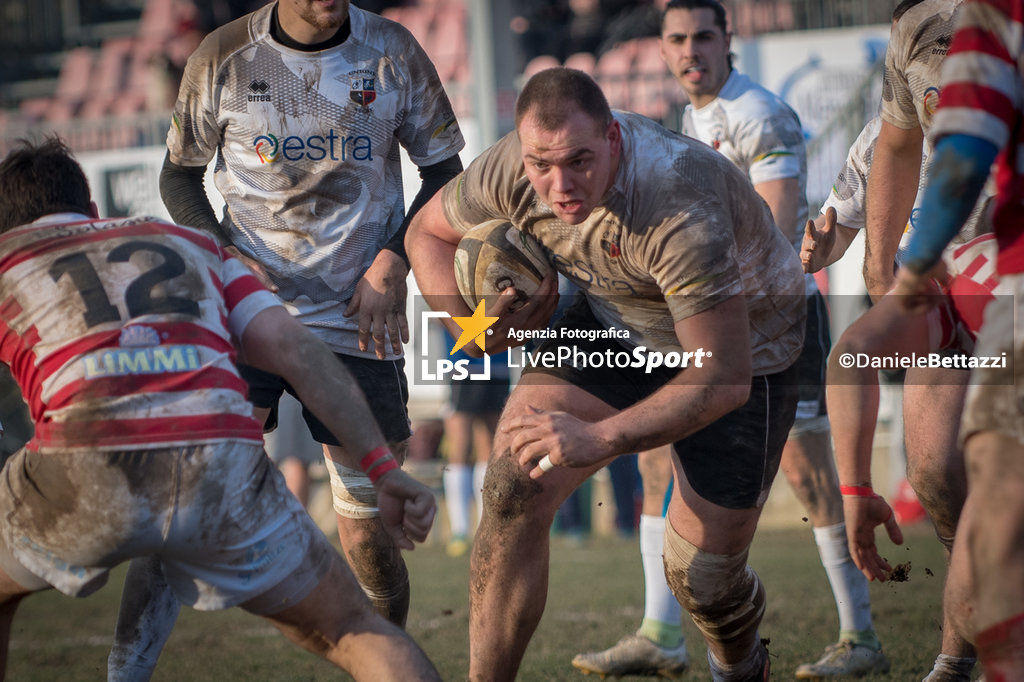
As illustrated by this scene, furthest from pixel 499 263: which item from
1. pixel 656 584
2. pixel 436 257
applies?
pixel 656 584

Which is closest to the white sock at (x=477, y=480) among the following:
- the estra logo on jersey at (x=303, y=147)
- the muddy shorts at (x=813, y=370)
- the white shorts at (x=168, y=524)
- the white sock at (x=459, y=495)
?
the white sock at (x=459, y=495)

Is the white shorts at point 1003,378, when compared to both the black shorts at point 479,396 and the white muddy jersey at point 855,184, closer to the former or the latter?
the white muddy jersey at point 855,184

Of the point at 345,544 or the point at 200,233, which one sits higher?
the point at 200,233

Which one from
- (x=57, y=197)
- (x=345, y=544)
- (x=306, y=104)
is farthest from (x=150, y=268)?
(x=345, y=544)

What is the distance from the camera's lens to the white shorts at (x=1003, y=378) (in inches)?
94.2

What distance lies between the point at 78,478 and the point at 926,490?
2828mm

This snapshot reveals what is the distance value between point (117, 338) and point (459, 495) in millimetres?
7108

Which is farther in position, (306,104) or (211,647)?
(211,647)

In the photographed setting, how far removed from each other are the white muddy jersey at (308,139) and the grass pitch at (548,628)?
1743 mm

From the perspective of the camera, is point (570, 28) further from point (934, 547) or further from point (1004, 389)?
point (1004, 389)

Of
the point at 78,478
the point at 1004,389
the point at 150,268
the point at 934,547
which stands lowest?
the point at 934,547

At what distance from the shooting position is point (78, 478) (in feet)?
9.16

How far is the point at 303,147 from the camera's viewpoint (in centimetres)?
433

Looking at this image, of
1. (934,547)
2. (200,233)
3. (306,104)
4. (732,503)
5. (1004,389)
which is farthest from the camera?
(934,547)
